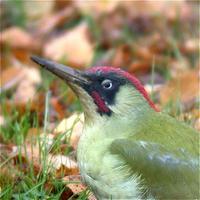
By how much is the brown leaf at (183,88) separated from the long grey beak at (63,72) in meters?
1.59

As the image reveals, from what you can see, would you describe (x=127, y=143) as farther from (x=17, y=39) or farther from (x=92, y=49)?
(x=17, y=39)

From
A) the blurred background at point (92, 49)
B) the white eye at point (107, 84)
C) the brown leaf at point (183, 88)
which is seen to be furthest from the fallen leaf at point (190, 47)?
the white eye at point (107, 84)

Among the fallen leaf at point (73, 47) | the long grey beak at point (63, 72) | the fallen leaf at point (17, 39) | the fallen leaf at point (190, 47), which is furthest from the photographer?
the fallen leaf at point (17, 39)

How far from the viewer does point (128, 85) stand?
335 centimetres

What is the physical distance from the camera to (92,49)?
6723 millimetres

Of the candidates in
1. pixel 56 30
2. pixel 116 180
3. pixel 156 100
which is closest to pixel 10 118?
pixel 156 100

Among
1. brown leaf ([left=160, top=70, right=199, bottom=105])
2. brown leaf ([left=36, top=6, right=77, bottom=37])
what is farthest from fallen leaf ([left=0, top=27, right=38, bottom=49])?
brown leaf ([left=160, top=70, right=199, bottom=105])

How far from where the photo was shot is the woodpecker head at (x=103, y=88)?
3326 mm

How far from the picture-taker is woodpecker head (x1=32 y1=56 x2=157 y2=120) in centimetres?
333

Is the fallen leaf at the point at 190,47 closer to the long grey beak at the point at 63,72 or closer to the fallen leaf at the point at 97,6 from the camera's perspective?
the fallen leaf at the point at 97,6

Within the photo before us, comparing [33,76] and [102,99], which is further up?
[102,99]

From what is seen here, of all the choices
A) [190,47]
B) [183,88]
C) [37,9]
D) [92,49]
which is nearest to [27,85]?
[183,88]

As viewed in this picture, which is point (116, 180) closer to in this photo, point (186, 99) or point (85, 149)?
point (85, 149)

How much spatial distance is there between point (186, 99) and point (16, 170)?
5.30 ft
